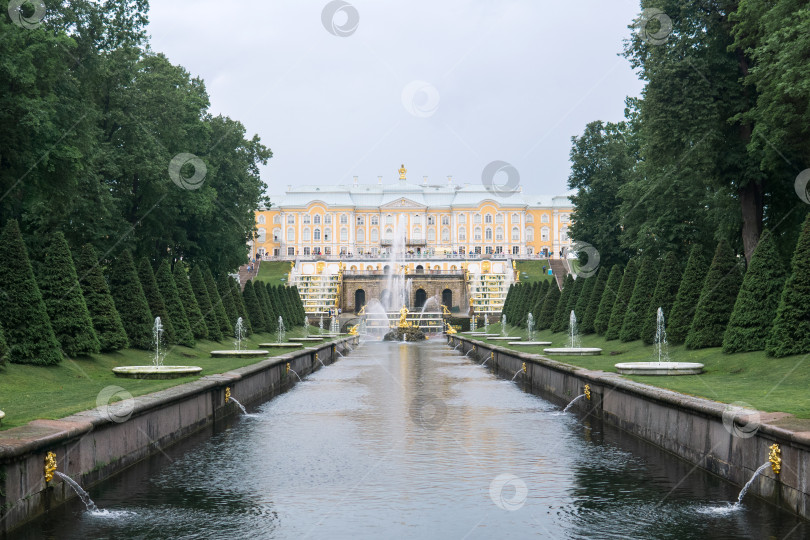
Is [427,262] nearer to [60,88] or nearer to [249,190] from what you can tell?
[249,190]

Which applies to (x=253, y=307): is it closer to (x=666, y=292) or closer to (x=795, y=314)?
(x=666, y=292)

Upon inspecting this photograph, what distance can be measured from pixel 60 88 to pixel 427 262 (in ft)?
249

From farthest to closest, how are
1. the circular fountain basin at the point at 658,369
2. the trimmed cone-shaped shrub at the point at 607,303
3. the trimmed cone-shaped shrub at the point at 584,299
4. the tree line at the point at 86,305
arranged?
the trimmed cone-shaped shrub at the point at 584,299 < the trimmed cone-shaped shrub at the point at 607,303 < the tree line at the point at 86,305 < the circular fountain basin at the point at 658,369

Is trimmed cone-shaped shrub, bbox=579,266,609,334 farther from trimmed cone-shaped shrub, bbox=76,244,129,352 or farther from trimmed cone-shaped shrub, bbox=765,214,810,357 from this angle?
trimmed cone-shaped shrub, bbox=76,244,129,352

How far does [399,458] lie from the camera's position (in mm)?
10164

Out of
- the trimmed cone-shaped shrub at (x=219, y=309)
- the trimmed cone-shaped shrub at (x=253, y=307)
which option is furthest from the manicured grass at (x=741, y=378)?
the trimmed cone-shaped shrub at (x=253, y=307)

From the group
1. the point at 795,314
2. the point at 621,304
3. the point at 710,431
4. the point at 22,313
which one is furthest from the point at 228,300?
the point at 710,431

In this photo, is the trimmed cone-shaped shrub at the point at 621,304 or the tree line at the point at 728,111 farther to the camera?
the trimmed cone-shaped shrub at the point at 621,304

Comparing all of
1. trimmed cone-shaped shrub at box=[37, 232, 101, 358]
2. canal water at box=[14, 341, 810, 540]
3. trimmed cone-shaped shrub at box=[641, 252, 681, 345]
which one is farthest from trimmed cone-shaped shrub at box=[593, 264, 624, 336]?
trimmed cone-shaped shrub at box=[37, 232, 101, 358]

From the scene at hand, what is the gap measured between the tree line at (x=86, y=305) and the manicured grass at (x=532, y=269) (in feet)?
198

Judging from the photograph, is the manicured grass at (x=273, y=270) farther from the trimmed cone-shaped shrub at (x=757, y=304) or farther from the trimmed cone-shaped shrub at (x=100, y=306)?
the trimmed cone-shaped shrub at (x=757, y=304)

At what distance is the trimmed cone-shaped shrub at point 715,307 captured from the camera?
776 inches

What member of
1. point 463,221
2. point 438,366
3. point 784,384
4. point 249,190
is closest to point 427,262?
point 463,221

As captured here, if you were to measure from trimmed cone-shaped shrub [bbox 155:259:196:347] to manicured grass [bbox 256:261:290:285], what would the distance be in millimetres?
63766
